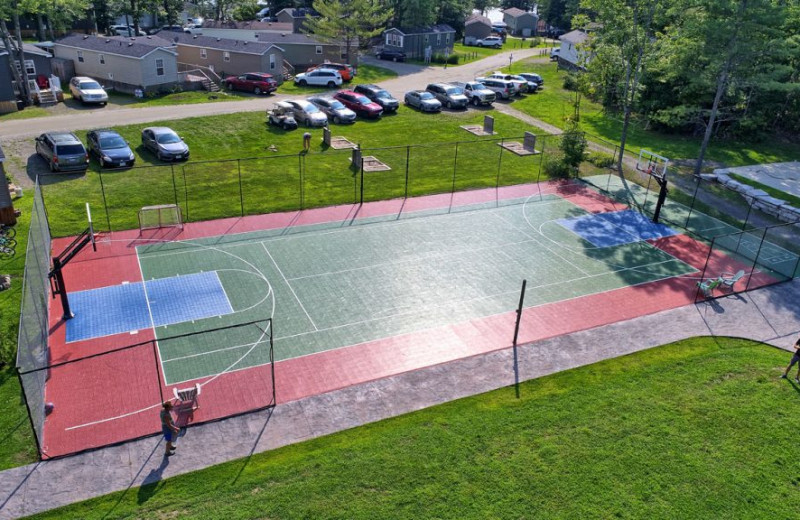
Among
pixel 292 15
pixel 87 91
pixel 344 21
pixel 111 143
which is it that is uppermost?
pixel 344 21

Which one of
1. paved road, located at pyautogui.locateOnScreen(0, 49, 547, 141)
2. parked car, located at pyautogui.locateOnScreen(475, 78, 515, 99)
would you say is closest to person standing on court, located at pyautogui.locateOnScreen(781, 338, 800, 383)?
paved road, located at pyautogui.locateOnScreen(0, 49, 547, 141)

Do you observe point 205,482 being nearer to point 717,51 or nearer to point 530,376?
point 530,376

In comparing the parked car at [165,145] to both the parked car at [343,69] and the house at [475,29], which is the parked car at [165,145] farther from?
the house at [475,29]

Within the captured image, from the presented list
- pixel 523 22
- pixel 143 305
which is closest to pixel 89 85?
pixel 143 305

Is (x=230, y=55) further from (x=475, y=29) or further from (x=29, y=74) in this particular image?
(x=475, y=29)

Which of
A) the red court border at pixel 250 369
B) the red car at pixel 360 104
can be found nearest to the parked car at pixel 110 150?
the red court border at pixel 250 369

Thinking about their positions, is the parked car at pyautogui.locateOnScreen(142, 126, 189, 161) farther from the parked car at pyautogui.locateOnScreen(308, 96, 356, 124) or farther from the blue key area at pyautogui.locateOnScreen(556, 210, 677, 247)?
the blue key area at pyautogui.locateOnScreen(556, 210, 677, 247)

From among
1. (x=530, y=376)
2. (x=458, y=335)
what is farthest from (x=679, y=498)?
(x=458, y=335)
